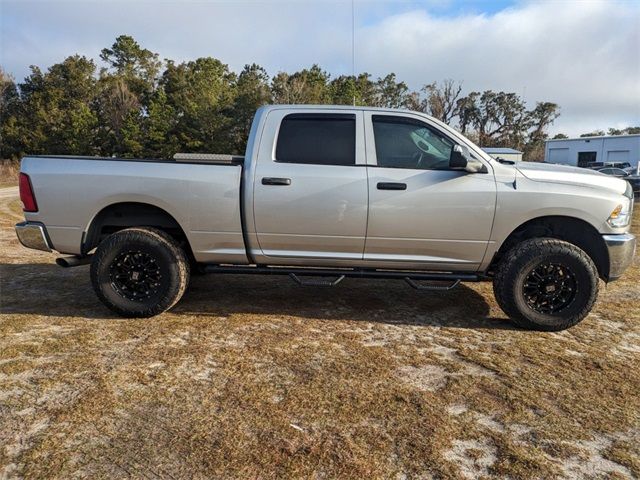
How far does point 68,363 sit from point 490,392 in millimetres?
3013

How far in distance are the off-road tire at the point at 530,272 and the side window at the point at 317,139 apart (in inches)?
67.5

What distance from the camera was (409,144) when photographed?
4.37 m

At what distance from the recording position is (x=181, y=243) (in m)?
4.63

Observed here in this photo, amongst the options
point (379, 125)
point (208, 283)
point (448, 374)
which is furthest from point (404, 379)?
point (208, 283)

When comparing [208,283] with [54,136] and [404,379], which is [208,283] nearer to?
[404,379]

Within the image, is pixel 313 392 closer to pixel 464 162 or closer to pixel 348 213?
pixel 348 213

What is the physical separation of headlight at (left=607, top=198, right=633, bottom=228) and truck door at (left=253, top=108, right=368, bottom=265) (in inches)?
86.3

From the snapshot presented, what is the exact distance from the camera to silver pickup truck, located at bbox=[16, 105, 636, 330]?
4195 mm

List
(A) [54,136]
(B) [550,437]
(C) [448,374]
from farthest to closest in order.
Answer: (A) [54,136] → (C) [448,374] → (B) [550,437]

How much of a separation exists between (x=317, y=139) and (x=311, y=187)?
509 mm

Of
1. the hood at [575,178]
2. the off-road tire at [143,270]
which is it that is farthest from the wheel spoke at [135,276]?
the hood at [575,178]

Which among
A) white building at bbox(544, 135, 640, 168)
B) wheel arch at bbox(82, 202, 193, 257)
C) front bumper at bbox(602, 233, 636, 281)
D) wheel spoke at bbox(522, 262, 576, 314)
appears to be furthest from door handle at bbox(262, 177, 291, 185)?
white building at bbox(544, 135, 640, 168)

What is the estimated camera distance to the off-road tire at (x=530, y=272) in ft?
13.6

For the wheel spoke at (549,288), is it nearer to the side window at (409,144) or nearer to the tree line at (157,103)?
the side window at (409,144)
